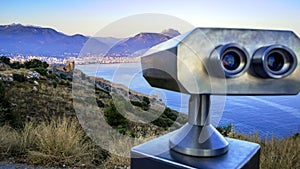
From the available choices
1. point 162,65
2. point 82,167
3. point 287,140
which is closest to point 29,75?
point 82,167

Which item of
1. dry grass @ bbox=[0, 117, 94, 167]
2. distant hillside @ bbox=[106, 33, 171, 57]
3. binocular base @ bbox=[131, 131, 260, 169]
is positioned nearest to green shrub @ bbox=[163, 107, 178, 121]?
binocular base @ bbox=[131, 131, 260, 169]

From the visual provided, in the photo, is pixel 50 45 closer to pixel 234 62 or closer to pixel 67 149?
pixel 67 149

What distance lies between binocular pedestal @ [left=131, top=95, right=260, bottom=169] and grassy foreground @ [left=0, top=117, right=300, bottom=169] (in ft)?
4.80

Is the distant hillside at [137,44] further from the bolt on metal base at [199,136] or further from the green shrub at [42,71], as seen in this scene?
the green shrub at [42,71]

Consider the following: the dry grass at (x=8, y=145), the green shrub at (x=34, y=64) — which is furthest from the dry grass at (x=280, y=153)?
the green shrub at (x=34, y=64)

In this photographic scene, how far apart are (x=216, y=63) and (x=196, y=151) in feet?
1.21

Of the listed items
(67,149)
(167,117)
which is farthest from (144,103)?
(67,149)

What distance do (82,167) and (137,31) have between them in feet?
6.06

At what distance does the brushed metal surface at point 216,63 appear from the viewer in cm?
68

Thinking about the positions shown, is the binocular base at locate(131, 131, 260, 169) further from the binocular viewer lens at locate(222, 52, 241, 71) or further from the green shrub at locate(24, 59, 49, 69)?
the green shrub at locate(24, 59, 49, 69)

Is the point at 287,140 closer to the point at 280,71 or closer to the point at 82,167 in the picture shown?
the point at 82,167

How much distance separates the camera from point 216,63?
676 millimetres

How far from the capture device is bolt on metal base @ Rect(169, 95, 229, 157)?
92 centimetres

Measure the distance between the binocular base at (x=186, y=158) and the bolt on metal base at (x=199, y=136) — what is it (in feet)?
0.07
